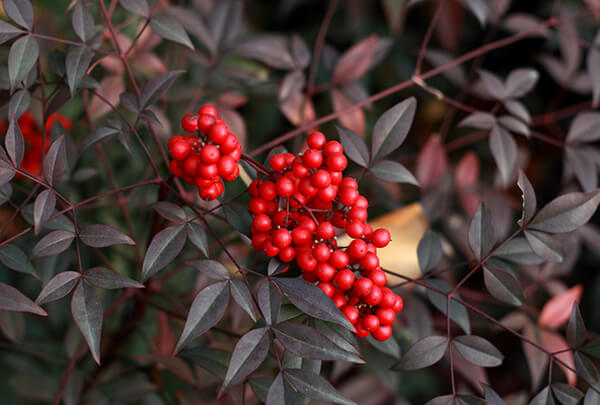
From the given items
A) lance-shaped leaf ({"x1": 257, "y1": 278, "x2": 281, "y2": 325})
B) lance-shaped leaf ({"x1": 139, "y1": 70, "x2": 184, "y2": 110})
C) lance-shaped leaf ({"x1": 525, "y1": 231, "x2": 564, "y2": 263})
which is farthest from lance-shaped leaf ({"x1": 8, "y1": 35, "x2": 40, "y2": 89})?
lance-shaped leaf ({"x1": 525, "y1": 231, "x2": 564, "y2": 263})

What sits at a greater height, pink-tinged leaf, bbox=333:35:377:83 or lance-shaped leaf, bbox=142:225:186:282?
pink-tinged leaf, bbox=333:35:377:83

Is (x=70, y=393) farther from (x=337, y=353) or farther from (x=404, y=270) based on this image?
(x=404, y=270)

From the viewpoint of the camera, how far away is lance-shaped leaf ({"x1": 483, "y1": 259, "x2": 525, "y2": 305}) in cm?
54

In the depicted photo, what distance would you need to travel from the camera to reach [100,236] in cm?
47

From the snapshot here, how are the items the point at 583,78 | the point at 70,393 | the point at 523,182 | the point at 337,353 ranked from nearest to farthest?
the point at 337,353 < the point at 523,182 < the point at 70,393 < the point at 583,78

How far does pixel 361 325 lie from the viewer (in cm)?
49

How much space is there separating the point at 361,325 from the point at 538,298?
0.71 m

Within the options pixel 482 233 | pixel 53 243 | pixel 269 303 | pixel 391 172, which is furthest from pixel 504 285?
pixel 53 243

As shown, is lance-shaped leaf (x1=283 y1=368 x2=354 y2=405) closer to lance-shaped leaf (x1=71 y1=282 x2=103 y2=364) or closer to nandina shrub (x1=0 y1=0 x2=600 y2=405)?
nandina shrub (x1=0 y1=0 x2=600 y2=405)

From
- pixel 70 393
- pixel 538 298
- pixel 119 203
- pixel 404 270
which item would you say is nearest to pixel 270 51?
pixel 119 203

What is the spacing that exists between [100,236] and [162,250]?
0.07 meters

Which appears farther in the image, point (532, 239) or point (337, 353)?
point (532, 239)

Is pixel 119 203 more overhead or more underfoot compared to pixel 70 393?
more overhead

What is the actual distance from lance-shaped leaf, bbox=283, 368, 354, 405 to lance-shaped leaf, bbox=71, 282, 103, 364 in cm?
18
